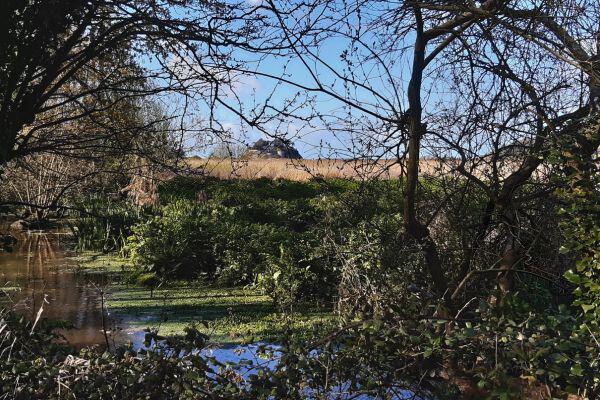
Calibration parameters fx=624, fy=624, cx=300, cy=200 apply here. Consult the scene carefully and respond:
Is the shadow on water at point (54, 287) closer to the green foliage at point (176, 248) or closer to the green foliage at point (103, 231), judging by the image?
the green foliage at point (103, 231)

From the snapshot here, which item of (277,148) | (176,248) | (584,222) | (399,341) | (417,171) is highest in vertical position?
(277,148)

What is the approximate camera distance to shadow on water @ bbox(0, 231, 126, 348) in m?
6.52

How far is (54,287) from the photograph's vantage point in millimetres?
9031

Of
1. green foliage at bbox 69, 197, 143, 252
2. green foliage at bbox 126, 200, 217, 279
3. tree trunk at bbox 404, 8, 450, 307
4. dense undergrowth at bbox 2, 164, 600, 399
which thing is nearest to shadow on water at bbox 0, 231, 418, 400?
dense undergrowth at bbox 2, 164, 600, 399

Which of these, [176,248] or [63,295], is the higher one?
[176,248]

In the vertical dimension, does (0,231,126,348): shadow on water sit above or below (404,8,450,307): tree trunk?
below

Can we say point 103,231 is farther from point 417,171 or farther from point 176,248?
point 417,171

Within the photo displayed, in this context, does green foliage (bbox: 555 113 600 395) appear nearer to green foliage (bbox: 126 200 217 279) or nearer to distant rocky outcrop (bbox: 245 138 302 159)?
distant rocky outcrop (bbox: 245 138 302 159)

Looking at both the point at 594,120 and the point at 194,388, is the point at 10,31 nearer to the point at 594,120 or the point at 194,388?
the point at 194,388

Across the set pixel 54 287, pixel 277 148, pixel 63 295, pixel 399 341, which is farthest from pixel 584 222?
pixel 54 287

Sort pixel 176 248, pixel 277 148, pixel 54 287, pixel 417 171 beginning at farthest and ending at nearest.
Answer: pixel 176 248, pixel 54 287, pixel 277 148, pixel 417 171

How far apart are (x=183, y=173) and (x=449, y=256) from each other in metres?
1.91

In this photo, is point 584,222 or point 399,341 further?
point 584,222

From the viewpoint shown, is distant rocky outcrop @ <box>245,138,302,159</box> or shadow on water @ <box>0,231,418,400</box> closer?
distant rocky outcrop @ <box>245,138,302,159</box>
